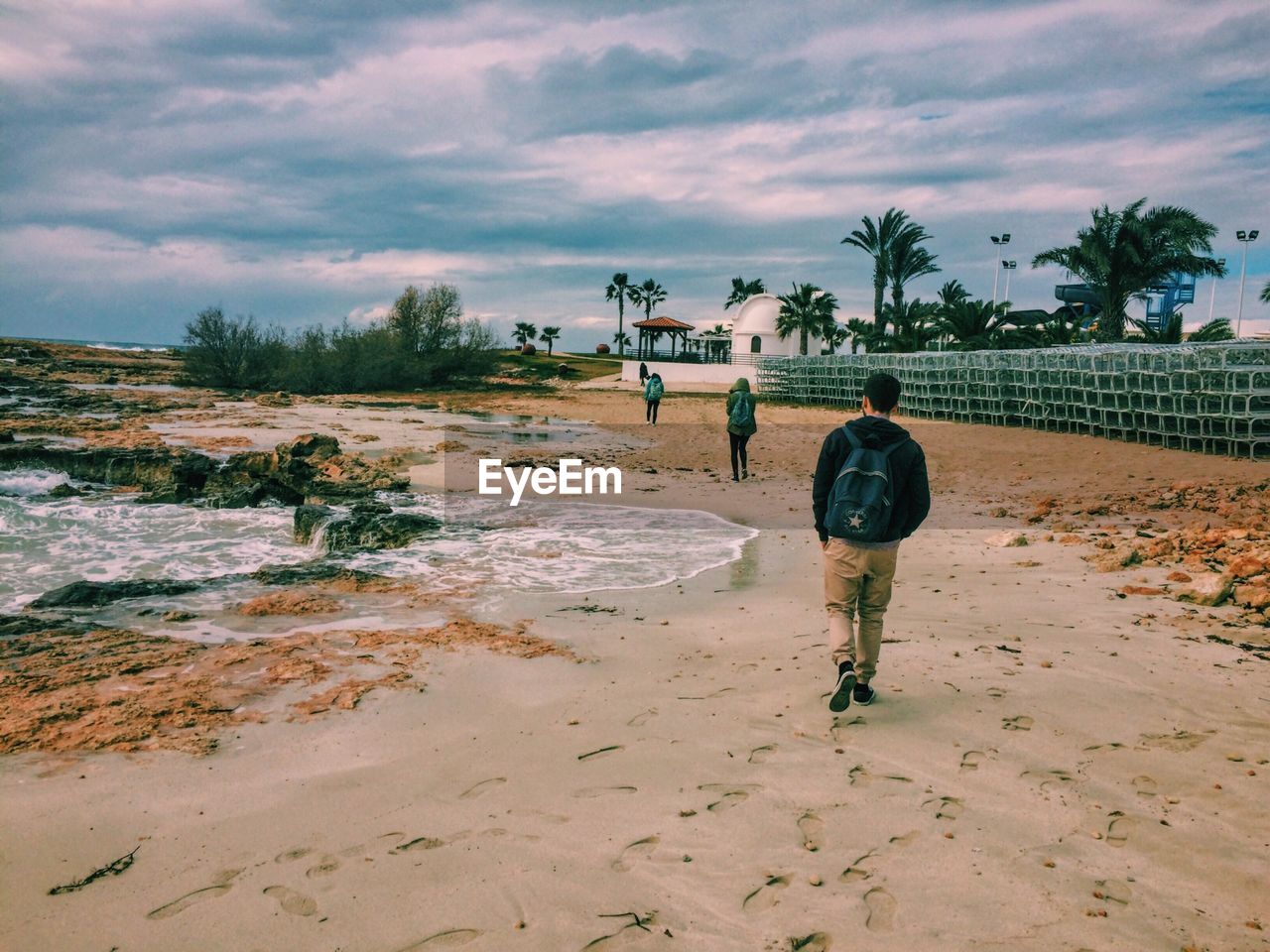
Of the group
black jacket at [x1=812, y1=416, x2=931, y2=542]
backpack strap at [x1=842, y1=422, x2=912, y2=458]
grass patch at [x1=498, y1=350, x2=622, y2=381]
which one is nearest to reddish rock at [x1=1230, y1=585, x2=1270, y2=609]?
black jacket at [x1=812, y1=416, x2=931, y2=542]

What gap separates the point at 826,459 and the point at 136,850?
367 cm

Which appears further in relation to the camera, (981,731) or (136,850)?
(981,731)

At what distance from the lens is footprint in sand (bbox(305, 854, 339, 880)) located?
3.22m

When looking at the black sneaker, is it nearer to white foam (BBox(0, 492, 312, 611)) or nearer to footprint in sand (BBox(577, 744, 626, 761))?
footprint in sand (BBox(577, 744, 626, 761))

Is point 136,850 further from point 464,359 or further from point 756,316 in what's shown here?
point 756,316

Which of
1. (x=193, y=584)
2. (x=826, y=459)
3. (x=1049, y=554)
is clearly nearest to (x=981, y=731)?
(x=826, y=459)

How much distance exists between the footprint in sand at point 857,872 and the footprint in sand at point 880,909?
0.25 ft

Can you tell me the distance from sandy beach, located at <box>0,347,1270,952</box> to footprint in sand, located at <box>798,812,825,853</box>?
0.04 feet

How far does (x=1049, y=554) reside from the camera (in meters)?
8.30

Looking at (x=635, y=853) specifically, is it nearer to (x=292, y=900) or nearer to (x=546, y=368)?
(x=292, y=900)

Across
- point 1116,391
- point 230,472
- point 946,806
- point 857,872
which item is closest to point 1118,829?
point 946,806

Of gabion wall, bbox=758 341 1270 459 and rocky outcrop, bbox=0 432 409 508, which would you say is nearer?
rocky outcrop, bbox=0 432 409 508

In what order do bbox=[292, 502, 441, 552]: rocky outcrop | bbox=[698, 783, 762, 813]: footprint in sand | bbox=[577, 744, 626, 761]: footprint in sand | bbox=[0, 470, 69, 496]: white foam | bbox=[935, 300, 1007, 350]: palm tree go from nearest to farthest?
bbox=[698, 783, 762, 813]: footprint in sand
bbox=[577, 744, 626, 761]: footprint in sand
bbox=[292, 502, 441, 552]: rocky outcrop
bbox=[0, 470, 69, 496]: white foam
bbox=[935, 300, 1007, 350]: palm tree

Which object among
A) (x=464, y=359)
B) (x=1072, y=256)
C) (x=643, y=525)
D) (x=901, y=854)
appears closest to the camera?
(x=901, y=854)
